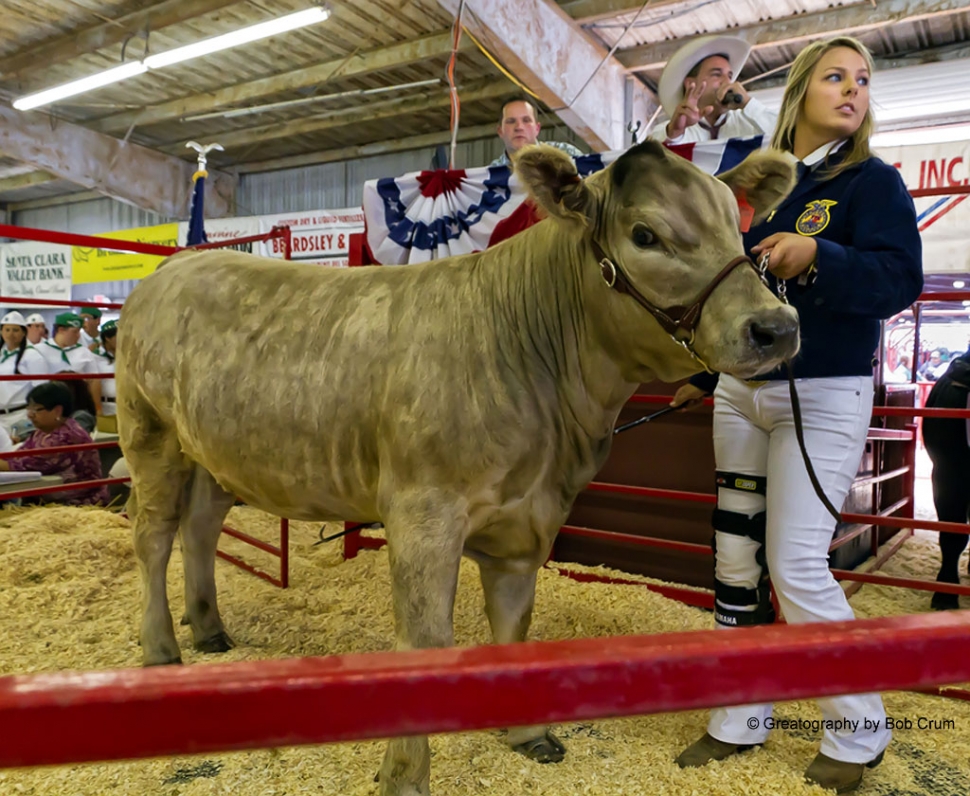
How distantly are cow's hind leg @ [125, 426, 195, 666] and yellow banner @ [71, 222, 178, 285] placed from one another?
8120 millimetres

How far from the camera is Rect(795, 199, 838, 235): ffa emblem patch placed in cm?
191

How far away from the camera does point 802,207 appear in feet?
6.48

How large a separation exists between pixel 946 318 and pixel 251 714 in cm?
1374

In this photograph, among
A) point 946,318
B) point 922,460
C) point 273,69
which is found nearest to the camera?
point 273,69

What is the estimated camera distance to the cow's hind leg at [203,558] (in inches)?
115

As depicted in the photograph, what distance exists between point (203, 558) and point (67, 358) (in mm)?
4668

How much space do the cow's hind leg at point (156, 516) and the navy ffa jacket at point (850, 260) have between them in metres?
2.11

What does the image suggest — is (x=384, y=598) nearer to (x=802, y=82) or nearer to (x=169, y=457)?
(x=169, y=457)

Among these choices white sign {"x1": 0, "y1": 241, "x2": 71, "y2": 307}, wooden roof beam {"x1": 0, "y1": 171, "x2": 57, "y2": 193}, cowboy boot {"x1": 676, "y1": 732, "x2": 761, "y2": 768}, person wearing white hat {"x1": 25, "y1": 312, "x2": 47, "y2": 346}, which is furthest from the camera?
wooden roof beam {"x1": 0, "y1": 171, "x2": 57, "y2": 193}

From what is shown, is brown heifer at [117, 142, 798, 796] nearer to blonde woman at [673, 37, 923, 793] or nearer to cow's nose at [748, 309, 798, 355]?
cow's nose at [748, 309, 798, 355]

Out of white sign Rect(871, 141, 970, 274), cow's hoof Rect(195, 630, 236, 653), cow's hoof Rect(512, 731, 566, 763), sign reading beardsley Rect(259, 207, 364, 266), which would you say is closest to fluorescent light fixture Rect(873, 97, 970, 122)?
white sign Rect(871, 141, 970, 274)

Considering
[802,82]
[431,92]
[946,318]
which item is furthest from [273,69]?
[946,318]

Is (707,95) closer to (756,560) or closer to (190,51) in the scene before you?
(756,560)

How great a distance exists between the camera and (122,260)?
36.5ft
